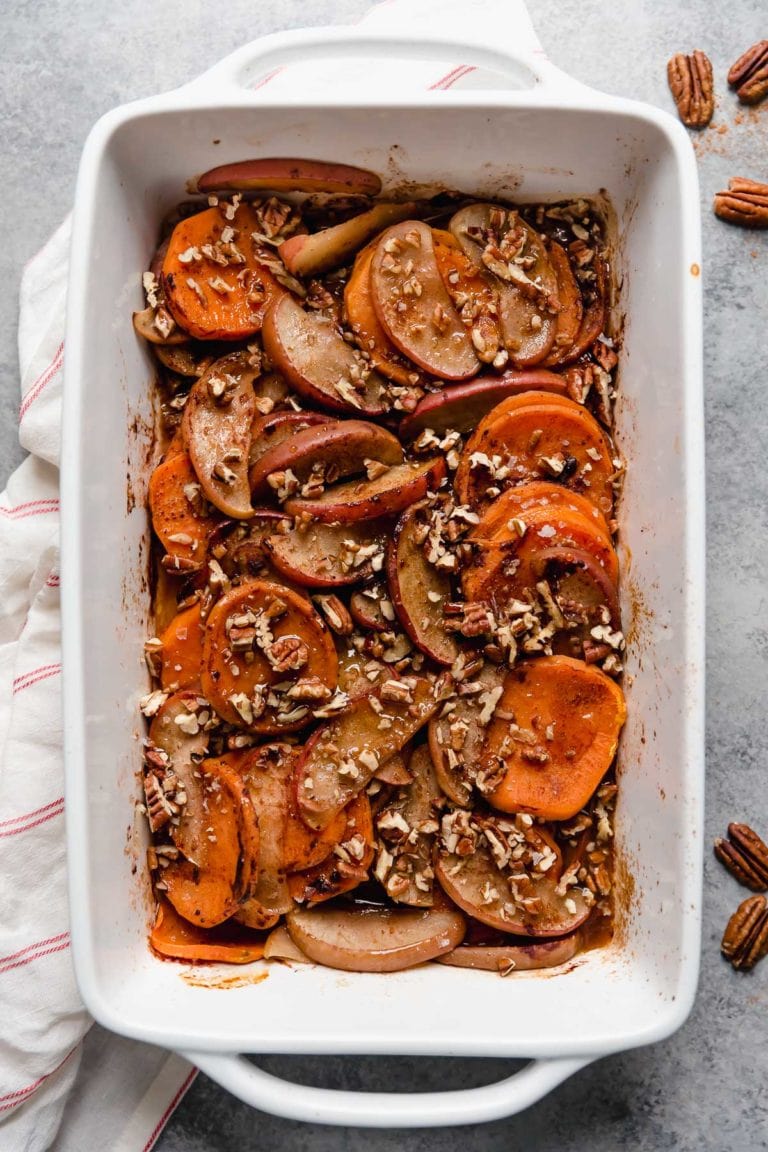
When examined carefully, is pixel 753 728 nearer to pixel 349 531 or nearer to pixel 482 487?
pixel 482 487

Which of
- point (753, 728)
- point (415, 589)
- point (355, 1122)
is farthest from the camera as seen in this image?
point (753, 728)

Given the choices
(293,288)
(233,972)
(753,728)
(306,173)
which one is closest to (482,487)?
(293,288)

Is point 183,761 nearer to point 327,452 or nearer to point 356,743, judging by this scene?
point 356,743

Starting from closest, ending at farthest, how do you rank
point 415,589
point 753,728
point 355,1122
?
point 355,1122, point 415,589, point 753,728

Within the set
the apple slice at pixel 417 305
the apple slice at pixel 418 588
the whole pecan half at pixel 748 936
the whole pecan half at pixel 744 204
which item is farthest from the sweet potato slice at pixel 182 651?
the whole pecan half at pixel 744 204

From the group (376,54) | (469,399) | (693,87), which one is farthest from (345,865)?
(693,87)

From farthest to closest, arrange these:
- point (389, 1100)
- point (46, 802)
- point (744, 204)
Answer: point (744, 204)
point (46, 802)
point (389, 1100)
